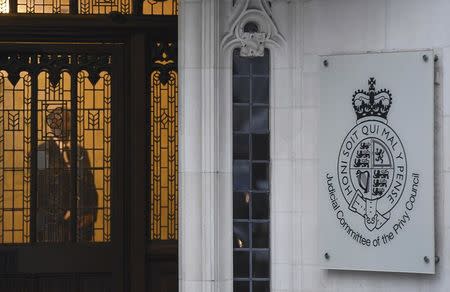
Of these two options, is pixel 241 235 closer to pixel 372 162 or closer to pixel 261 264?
pixel 261 264

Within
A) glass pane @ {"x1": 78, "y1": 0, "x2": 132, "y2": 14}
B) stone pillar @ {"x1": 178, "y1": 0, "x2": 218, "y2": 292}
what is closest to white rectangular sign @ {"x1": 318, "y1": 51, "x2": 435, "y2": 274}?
stone pillar @ {"x1": 178, "y1": 0, "x2": 218, "y2": 292}

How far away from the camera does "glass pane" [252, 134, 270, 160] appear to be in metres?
7.79

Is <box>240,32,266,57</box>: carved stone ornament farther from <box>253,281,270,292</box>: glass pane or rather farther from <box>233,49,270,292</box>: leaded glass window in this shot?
<box>253,281,270,292</box>: glass pane

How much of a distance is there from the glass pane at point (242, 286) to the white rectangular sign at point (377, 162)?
65 cm

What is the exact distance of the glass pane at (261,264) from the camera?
779 centimetres

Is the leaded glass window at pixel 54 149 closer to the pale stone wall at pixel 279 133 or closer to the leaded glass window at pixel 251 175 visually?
the pale stone wall at pixel 279 133

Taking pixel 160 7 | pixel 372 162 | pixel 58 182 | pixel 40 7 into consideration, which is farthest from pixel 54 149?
pixel 372 162

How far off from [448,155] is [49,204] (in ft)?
11.3

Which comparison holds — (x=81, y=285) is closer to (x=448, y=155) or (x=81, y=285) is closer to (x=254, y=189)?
(x=254, y=189)

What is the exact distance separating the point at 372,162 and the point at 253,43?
1.31 m

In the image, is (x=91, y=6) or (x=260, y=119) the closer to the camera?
(x=260, y=119)

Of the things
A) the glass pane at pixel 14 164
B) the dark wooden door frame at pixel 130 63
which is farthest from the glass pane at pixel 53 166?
the dark wooden door frame at pixel 130 63

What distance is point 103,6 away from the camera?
8.70 metres

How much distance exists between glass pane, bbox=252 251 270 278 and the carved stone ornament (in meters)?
1.56
